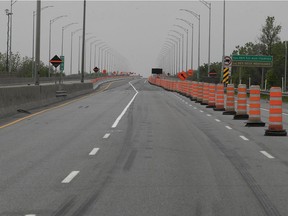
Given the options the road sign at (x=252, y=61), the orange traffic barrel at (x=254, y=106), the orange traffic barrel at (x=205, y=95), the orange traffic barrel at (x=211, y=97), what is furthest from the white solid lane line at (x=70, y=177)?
the road sign at (x=252, y=61)

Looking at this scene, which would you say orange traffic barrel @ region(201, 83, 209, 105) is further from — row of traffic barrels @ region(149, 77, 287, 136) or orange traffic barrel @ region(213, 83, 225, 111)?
orange traffic barrel @ region(213, 83, 225, 111)

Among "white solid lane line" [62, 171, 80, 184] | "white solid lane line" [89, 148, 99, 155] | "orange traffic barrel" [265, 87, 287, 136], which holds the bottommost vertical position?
"white solid lane line" [62, 171, 80, 184]

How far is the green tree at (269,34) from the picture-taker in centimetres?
15162

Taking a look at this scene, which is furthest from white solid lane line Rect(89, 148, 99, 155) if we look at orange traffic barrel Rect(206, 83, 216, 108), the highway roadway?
orange traffic barrel Rect(206, 83, 216, 108)

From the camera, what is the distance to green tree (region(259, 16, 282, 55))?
15162cm

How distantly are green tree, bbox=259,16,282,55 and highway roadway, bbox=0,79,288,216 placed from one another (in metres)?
137

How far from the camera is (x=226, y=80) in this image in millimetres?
53000

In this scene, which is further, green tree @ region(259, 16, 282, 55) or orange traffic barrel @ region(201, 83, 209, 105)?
green tree @ region(259, 16, 282, 55)

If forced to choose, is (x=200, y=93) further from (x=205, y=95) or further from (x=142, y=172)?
(x=142, y=172)

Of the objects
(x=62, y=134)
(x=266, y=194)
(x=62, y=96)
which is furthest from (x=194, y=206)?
(x=62, y=96)

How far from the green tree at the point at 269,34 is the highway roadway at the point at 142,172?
13724 cm

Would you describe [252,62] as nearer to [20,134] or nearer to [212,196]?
[20,134]

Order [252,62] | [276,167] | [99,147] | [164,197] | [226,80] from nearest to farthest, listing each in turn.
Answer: [164,197]
[276,167]
[99,147]
[226,80]
[252,62]

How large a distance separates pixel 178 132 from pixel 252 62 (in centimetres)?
Answer: 4837
